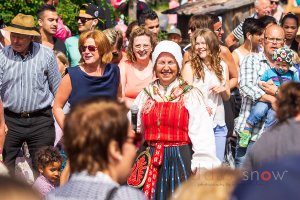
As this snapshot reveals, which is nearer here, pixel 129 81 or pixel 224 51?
pixel 129 81

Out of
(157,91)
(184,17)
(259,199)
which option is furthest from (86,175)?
(184,17)

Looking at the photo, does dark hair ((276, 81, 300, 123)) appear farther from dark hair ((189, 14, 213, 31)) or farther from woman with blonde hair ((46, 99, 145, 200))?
dark hair ((189, 14, 213, 31))

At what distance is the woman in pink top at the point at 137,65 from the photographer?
934 cm

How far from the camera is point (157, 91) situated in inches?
314

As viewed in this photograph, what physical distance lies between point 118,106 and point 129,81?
5.20 m

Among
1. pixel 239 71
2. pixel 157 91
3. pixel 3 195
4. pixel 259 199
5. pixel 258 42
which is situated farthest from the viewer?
pixel 258 42

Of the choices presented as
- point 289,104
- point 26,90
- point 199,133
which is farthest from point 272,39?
point 289,104

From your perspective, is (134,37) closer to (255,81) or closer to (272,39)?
(255,81)

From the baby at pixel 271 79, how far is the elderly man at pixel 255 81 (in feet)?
0.21

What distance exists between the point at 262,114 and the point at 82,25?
10.8 ft

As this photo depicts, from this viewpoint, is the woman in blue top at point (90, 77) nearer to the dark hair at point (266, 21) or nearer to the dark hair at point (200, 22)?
the dark hair at point (200, 22)

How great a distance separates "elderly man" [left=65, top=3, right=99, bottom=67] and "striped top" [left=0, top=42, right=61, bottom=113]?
75.5 inches

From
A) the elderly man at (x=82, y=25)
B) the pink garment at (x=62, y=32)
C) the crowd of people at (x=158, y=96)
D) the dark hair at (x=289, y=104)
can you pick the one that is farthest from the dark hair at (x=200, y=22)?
the dark hair at (x=289, y=104)

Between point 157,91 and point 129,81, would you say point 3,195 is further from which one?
point 129,81
